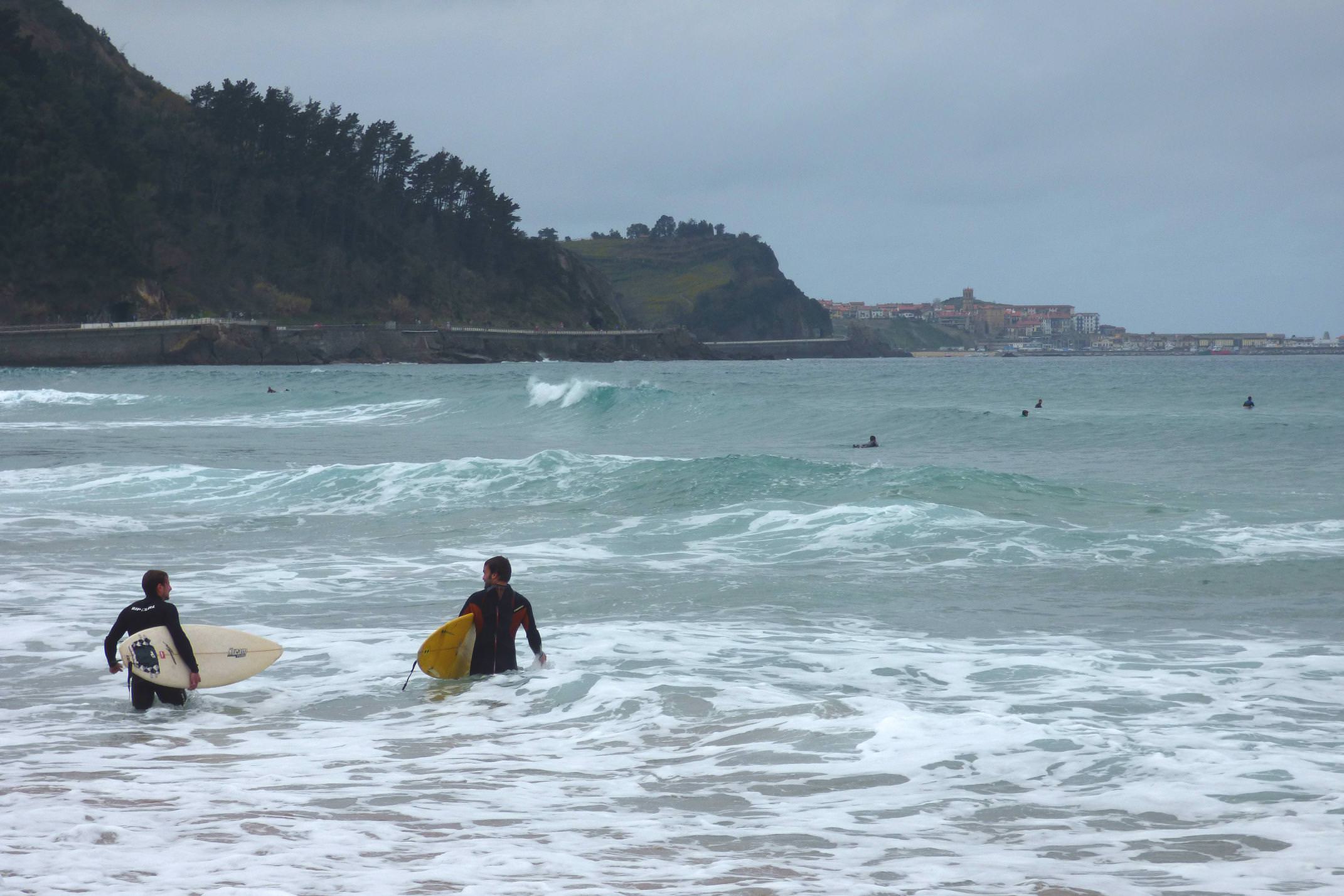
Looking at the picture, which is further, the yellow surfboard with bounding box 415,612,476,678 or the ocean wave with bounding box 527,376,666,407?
the ocean wave with bounding box 527,376,666,407

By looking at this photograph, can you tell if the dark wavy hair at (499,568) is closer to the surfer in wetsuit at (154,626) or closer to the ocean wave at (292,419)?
the surfer in wetsuit at (154,626)

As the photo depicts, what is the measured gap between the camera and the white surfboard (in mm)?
7301

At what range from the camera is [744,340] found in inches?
7451

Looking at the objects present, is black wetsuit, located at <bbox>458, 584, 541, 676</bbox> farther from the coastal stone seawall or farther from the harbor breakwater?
the coastal stone seawall

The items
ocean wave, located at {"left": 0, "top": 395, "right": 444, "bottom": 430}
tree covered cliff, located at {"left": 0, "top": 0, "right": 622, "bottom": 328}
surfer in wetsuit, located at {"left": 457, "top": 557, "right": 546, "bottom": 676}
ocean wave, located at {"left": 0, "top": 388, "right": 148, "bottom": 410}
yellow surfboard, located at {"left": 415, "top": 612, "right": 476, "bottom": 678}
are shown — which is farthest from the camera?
tree covered cliff, located at {"left": 0, "top": 0, "right": 622, "bottom": 328}

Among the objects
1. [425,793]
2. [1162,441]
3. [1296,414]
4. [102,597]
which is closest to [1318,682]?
[425,793]

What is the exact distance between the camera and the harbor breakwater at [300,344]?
8338 cm

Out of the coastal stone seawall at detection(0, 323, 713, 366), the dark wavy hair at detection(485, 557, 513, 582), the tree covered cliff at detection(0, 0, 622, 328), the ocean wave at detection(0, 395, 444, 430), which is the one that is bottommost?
the dark wavy hair at detection(485, 557, 513, 582)

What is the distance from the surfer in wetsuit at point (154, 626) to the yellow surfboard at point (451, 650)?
1.42m

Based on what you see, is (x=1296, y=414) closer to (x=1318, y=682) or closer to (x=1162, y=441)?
(x=1162, y=441)

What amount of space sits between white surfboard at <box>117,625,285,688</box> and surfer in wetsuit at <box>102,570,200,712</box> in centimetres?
3

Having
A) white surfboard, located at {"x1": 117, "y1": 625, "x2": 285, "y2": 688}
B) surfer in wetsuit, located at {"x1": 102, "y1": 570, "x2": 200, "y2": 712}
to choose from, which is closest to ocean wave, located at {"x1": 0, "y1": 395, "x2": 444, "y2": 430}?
white surfboard, located at {"x1": 117, "y1": 625, "x2": 285, "y2": 688}

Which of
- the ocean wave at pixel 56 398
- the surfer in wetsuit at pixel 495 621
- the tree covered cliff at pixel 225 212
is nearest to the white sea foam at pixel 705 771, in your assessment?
the surfer in wetsuit at pixel 495 621

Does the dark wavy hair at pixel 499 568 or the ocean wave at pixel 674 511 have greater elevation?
the dark wavy hair at pixel 499 568
